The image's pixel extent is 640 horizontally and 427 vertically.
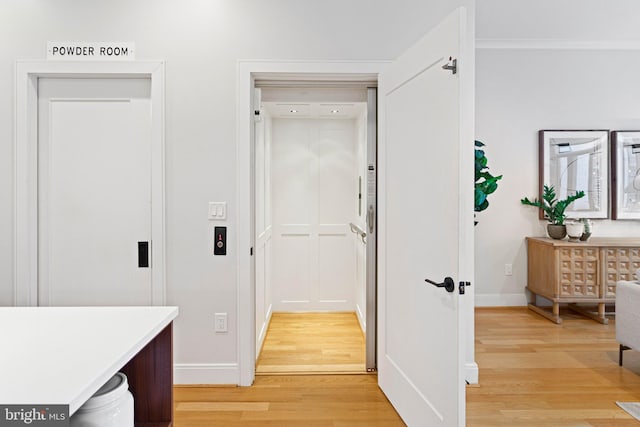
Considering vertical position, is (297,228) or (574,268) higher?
(297,228)

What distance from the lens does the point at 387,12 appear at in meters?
2.71

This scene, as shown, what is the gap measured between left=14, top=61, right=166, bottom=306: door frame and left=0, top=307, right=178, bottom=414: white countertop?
1.28 meters

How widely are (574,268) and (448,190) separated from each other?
119 inches

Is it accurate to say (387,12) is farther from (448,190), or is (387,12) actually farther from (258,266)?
(258,266)

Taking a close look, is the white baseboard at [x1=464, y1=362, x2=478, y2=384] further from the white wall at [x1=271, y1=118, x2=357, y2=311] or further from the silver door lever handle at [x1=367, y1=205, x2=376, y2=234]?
the white wall at [x1=271, y1=118, x2=357, y2=311]

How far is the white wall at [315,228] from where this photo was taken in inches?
177

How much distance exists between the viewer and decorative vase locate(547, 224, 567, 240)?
4336mm

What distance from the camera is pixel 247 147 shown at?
270 centimetres

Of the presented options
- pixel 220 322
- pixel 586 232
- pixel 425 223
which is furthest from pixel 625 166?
pixel 220 322

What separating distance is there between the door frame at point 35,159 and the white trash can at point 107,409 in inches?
69.2

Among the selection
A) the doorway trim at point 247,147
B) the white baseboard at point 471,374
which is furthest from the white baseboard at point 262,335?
the white baseboard at point 471,374

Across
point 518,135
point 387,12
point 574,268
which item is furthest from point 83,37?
point 574,268

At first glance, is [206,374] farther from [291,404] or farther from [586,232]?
[586,232]
